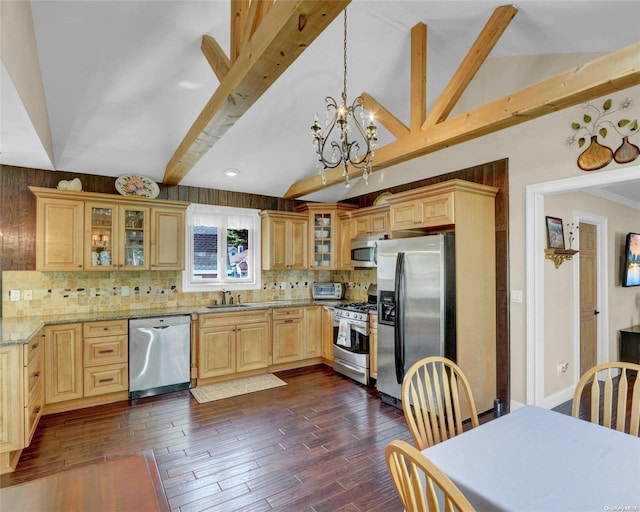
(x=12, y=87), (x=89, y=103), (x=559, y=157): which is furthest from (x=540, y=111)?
(x=89, y=103)

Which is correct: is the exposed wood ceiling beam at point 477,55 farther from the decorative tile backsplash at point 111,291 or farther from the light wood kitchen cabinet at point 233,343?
the light wood kitchen cabinet at point 233,343

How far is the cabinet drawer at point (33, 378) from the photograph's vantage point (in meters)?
2.71

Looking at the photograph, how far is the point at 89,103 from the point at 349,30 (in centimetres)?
250

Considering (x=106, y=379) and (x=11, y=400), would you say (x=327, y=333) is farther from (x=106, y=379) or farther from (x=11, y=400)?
(x=11, y=400)

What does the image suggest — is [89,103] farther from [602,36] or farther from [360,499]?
[602,36]

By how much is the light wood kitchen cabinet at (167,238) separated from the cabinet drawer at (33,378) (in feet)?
4.81

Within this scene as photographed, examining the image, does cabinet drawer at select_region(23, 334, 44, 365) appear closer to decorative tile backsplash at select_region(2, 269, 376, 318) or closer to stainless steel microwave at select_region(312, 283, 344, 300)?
decorative tile backsplash at select_region(2, 269, 376, 318)

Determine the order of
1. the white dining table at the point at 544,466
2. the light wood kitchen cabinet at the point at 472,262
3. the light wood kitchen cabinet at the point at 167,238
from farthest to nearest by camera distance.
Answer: the light wood kitchen cabinet at the point at 167,238 < the light wood kitchen cabinet at the point at 472,262 < the white dining table at the point at 544,466

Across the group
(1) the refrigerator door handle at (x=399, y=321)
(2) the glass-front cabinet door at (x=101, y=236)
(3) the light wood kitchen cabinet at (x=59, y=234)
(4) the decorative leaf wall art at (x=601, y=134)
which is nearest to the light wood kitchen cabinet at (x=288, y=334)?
(1) the refrigerator door handle at (x=399, y=321)

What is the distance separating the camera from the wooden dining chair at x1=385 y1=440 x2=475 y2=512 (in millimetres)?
850

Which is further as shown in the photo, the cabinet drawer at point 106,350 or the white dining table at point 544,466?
the cabinet drawer at point 106,350

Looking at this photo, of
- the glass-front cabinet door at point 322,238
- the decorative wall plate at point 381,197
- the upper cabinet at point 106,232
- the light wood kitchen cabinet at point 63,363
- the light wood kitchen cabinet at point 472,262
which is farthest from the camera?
the glass-front cabinet door at point 322,238

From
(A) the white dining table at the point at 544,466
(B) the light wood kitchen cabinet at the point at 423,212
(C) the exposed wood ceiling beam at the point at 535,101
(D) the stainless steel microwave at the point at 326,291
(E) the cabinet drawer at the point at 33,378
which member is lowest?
(E) the cabinet drawer at the point at 33,378

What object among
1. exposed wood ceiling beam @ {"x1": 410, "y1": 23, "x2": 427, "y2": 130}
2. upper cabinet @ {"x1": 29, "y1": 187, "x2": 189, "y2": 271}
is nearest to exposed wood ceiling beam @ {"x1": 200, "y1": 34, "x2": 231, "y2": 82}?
exposed wood ceiling beam @ {"x1": 410, "y1": 23, "x2": 427, "y2": 130}
